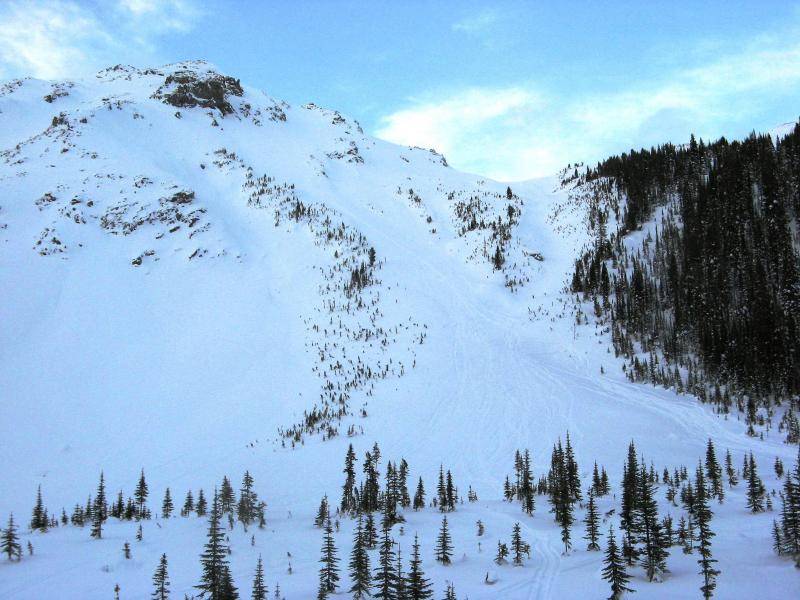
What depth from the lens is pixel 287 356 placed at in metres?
68.1

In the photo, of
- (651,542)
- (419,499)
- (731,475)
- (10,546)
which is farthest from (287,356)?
(651,542)

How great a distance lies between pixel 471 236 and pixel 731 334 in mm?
47305

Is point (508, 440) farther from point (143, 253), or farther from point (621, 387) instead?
point (143, 253)

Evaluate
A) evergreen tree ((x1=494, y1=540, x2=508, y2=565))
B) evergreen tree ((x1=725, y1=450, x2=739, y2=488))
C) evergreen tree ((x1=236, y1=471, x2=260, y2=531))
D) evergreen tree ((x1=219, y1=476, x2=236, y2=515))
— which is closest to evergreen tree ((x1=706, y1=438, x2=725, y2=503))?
evergreen tree ((x1=725, y1=450, x2=739, y2=488))

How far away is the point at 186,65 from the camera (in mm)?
165375

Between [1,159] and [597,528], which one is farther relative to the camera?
[1,159]

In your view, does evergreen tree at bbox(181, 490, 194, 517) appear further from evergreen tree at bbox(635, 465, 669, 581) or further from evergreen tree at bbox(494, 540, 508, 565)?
evergreen tree at bbox(635, 465, 669, 581)

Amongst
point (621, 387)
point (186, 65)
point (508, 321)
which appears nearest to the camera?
point (621, 387)

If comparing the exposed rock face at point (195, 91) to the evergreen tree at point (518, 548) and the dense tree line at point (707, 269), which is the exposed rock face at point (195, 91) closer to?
the dense tree line at point (707, 269)

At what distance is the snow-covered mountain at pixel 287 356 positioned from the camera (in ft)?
94.1

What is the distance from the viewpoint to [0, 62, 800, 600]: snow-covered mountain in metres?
28.7

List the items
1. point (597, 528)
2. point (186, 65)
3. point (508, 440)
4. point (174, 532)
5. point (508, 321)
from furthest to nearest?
Result: point (186, 65) < point (508, 321) < point (508, 440) < point (174, 532) < point (597, 528)

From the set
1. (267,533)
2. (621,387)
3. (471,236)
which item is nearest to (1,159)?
(471,236)

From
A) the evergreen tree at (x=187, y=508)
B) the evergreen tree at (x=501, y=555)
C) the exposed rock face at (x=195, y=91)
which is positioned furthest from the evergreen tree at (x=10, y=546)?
the exposed rock face at (x=195, y=91)
